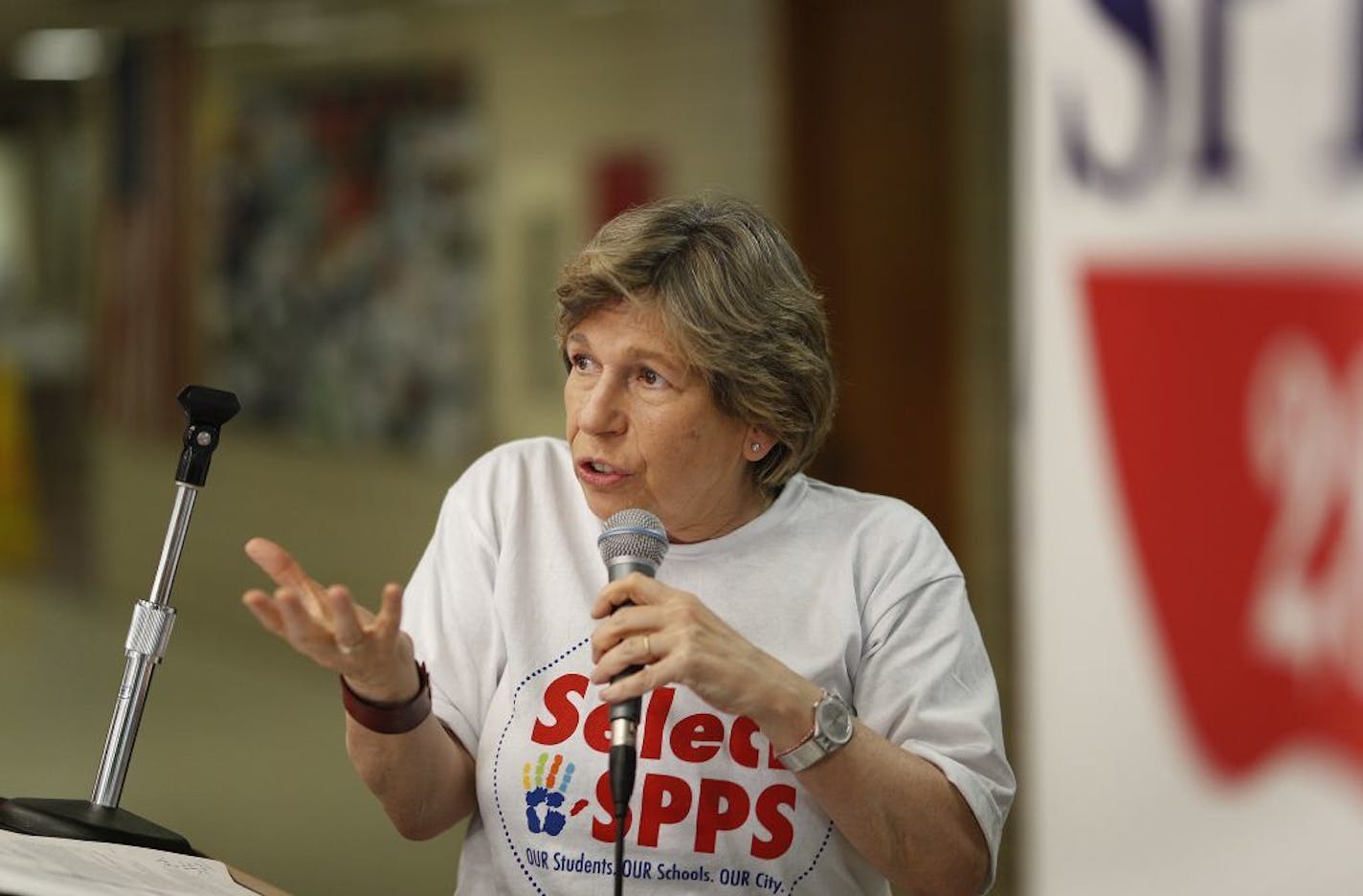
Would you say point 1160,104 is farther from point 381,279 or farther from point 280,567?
point 381,279

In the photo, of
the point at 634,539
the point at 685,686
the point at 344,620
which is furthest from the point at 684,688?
the point at 344,620

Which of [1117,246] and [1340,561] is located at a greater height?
[1117,246]

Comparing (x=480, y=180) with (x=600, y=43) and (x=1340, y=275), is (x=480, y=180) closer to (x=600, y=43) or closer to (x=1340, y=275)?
(x=600, y=43)

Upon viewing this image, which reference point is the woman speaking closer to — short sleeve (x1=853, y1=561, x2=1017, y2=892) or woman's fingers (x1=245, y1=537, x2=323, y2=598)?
short sleeve (x1=853, y1=561, x2=1017, y2=892)

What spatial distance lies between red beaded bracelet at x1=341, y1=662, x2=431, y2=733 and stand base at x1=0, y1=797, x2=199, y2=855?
242 mm

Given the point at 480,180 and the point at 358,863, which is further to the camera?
the point at 480,180

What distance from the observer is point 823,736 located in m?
1.55

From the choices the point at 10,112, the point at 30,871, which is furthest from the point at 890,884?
the point at 10,112

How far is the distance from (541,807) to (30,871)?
0.51 m

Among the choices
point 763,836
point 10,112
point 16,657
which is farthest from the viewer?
point 10,112

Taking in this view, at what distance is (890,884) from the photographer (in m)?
1.82

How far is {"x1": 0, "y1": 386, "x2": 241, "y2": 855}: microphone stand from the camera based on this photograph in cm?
166

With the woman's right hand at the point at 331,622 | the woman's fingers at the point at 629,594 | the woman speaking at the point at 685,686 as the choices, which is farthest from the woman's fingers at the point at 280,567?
the woman's fingers at the point at 629,594

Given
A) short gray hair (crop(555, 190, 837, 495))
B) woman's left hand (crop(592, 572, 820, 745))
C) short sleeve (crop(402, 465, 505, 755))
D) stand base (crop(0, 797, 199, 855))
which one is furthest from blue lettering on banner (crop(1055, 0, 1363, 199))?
stand base (crop(0, 797, 199, 855))
